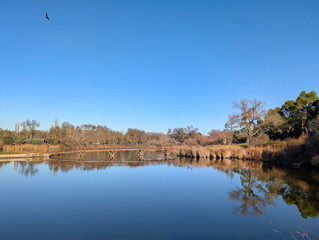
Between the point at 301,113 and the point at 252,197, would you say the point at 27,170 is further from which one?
the point at 301,113

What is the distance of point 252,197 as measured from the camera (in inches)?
504

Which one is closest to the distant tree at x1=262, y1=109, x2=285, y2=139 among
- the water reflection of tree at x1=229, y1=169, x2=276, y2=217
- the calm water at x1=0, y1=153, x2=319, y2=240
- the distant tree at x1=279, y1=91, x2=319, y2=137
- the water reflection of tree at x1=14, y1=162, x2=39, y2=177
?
the distant tree at x1=279, y1=91, x2=319, y2=137

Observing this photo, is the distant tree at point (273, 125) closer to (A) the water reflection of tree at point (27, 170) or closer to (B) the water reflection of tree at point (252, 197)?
→ (B) the water reflection of tree at point (252, 197)

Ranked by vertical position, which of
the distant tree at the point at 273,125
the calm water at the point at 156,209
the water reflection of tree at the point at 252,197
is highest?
the distant tree at the point at 273,125

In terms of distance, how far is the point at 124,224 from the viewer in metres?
8.34

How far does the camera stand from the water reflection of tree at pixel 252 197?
1032 centimetres

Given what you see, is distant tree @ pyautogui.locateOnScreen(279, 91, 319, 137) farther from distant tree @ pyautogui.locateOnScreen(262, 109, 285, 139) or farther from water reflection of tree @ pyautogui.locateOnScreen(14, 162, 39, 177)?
water reflection of tree @ pyautogui.locateOnScreen(14, 162, 39, 177)

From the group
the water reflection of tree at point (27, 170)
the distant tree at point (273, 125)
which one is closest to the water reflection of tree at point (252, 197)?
the water reflection of tree at point (27, 170)

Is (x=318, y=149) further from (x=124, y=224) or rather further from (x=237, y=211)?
(x=124, y=224)

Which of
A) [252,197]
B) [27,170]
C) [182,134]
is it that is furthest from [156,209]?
[182,134]

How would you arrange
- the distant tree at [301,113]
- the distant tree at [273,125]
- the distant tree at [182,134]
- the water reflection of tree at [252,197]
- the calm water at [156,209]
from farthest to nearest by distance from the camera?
the distant tree at [182,134] < the distant tree at [273,125] < the distant tree at [301,113] < the water reflection of tree at [252,197] < the calm water at [156,209]

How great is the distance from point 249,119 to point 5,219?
39818 mm

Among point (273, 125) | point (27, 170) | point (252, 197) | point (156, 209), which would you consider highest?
point (273, 125)

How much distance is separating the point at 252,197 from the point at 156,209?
628 centimetres
